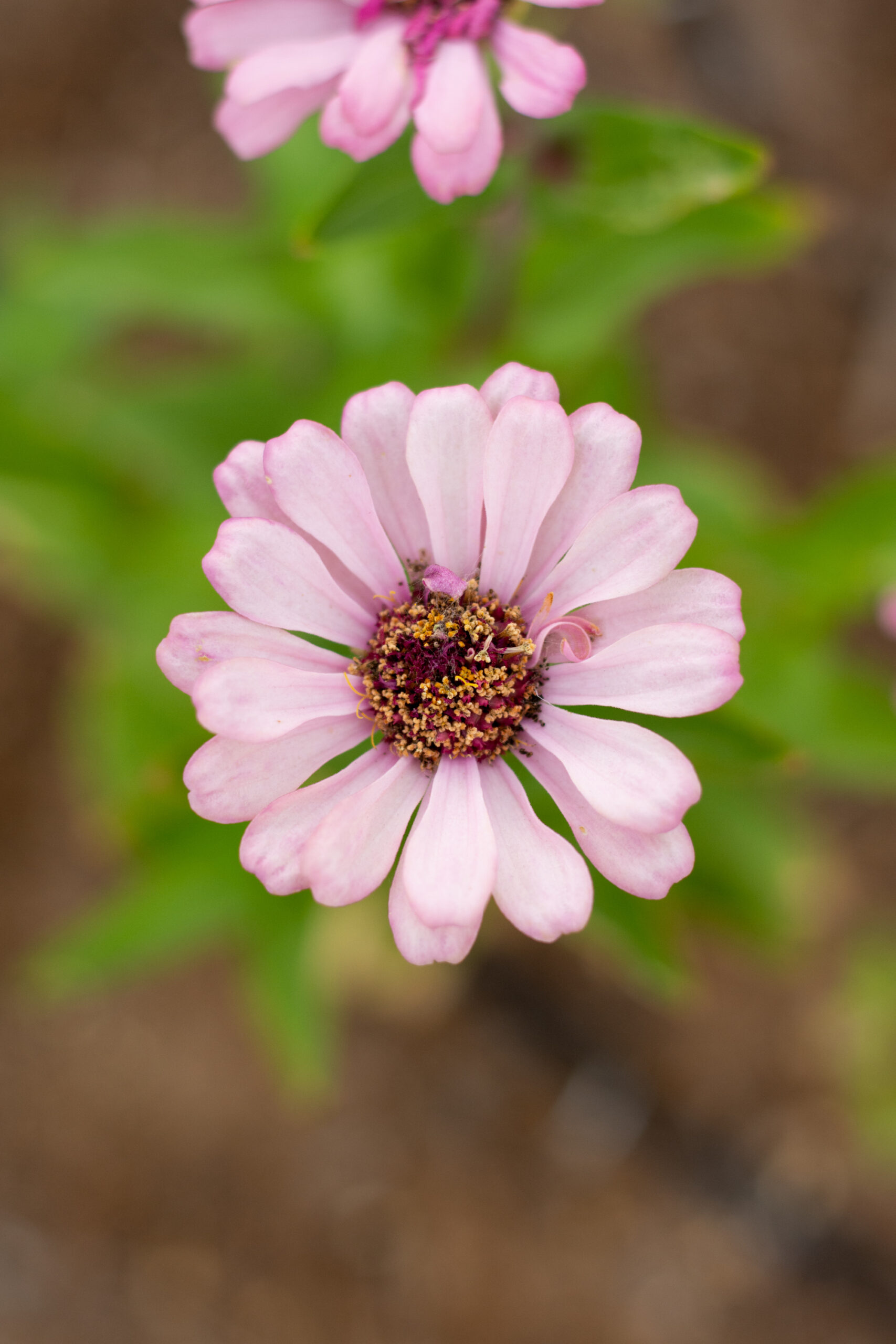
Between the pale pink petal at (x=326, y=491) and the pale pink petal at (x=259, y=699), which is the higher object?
the pale pink petal at (x=326, y=491)

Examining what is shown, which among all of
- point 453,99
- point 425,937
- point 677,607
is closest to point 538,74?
point 453,99

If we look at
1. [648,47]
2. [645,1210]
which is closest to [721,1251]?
[645,1210]

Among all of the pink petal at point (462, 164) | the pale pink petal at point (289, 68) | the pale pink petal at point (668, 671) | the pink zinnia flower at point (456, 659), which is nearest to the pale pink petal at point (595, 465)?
the pink zinnia flower at point (456, 659)

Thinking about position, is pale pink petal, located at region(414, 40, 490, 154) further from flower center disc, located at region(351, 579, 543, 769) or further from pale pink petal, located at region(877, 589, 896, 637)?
pale pink petal, located at region(877, 589, 896, 637)

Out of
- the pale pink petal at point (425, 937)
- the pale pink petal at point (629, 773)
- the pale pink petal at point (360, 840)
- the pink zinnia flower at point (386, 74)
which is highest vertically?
the pink zinnia flower at point (386, 74)

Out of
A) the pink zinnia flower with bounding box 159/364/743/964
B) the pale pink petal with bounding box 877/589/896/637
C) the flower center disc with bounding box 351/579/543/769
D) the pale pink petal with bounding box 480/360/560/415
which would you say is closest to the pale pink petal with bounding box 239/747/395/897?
the pink zinnia flower with bounding box 159/364/743/964

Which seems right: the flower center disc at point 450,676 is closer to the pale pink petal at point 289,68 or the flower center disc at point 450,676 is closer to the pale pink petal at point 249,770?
the pale pink petal at point 249,770

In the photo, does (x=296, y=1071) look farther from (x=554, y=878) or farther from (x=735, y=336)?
(x=735, y=336)

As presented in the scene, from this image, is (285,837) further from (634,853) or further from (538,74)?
(538,74)
